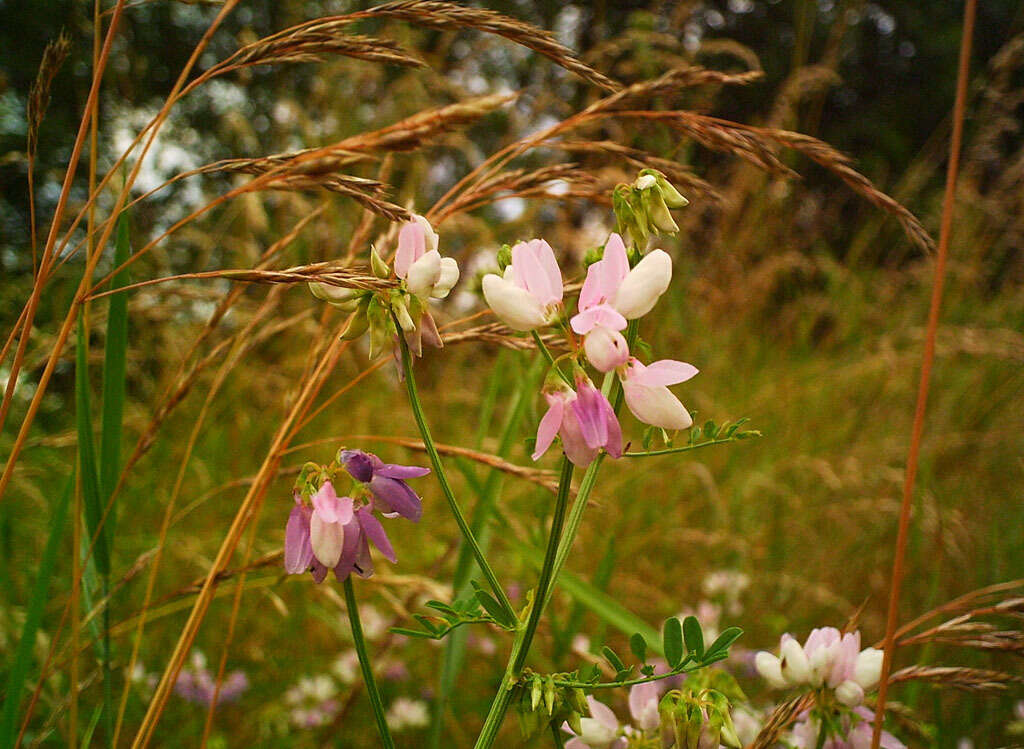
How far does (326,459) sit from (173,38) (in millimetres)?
4414

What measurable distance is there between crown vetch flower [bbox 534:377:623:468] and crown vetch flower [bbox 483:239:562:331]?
54mm

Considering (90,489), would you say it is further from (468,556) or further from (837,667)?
(837,667)

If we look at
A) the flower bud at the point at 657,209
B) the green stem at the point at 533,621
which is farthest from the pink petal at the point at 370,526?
the flower bud at the point at 657,209

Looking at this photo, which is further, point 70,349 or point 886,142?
point 886,142

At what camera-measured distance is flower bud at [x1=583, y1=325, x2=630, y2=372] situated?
0.50m

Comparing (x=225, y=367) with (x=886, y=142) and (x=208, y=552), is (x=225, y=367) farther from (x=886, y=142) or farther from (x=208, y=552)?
(x=886, y=142)

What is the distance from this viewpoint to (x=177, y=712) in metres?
1.53

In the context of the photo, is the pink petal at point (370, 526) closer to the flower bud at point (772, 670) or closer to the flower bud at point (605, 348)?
the flower bud at point (605, 348)

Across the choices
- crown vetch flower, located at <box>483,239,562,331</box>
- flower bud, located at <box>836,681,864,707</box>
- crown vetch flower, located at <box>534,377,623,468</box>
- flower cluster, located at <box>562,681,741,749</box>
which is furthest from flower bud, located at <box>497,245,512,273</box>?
flower bud, located at <box>836,681,864,707</box>

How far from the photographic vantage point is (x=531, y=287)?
0.55 meters

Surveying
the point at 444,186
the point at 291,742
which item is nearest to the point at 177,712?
the point at 291,742

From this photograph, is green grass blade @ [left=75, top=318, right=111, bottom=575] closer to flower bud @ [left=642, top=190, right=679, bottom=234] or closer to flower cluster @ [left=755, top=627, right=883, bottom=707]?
flower bud @ [left=642, top=190, right=679, bottom=234]

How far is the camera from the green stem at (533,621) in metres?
0.54

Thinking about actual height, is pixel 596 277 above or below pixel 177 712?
above
